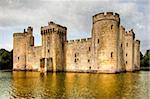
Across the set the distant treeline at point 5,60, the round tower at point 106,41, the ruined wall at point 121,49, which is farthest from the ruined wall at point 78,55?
the distant treeline at point 5,60

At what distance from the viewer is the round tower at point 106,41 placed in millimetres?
30328

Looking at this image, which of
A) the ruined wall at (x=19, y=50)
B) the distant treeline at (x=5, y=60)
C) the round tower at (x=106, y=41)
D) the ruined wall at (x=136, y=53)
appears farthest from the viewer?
the distant treeline at (x=5, y=60)

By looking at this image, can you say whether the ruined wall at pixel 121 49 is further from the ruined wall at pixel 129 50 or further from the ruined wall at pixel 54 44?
the ruined wall at pixel 54 44

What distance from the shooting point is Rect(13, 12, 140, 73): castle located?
30.7 metres

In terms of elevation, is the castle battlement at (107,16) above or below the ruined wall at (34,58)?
above

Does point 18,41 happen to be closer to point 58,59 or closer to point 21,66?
point 21,66

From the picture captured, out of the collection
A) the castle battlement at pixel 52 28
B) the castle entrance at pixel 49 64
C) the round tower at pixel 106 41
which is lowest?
the castle entrance at pixel 49 64

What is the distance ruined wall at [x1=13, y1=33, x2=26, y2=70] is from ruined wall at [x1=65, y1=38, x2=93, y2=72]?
35.3 ft

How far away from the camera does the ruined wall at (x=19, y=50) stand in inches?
1775

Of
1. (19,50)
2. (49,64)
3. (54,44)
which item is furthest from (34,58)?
(54,44)

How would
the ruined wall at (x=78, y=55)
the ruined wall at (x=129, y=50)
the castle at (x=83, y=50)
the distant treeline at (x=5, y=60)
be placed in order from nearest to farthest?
the castle at (x=83, y=50) < the ruined wall at (x=78, y=55) < the ruined wall at (x=129, y=50) < the distant treeline at (x=5, y=60)

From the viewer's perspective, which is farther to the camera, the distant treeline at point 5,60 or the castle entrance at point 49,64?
the distant treeline at point 5,60

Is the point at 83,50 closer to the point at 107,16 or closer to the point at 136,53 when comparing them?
the point at 107,16

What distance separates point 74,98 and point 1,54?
46.6 m
